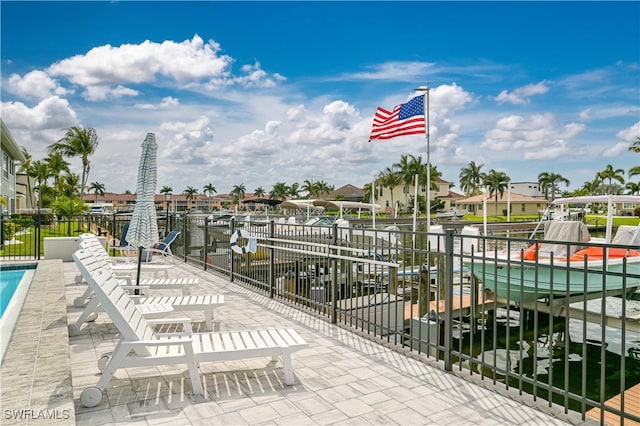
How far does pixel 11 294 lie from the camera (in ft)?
29.5

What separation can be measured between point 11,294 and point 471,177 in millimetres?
95857

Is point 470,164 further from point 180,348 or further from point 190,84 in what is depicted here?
point 180,348

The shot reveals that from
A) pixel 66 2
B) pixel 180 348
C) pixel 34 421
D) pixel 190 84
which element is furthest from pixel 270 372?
pixel 190 84

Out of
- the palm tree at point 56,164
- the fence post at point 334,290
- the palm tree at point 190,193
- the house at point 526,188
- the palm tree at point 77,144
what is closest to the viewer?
the fence post at point 334,290

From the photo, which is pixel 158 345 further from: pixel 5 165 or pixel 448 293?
pixel 5 165

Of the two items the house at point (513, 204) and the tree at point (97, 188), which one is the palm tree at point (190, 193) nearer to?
the tree at point (97, 188)

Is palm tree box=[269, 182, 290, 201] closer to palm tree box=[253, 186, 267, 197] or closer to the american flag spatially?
palm tree box=[253, 186, 267, 197]

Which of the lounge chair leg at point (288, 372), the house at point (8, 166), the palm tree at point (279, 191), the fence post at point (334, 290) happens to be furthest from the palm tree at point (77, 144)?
the palm tree at point (279, 191)

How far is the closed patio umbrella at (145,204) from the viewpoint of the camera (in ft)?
21.9

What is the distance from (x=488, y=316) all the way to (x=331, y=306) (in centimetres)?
582

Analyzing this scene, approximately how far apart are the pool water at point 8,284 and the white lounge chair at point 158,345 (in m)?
4.55

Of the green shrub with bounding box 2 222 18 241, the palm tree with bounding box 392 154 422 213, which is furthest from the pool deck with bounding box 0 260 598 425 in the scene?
the palm tree with bounding box 392 154 422 213

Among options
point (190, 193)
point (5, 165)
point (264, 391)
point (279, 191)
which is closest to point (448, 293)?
point (264, 391)

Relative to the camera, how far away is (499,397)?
405 cm
